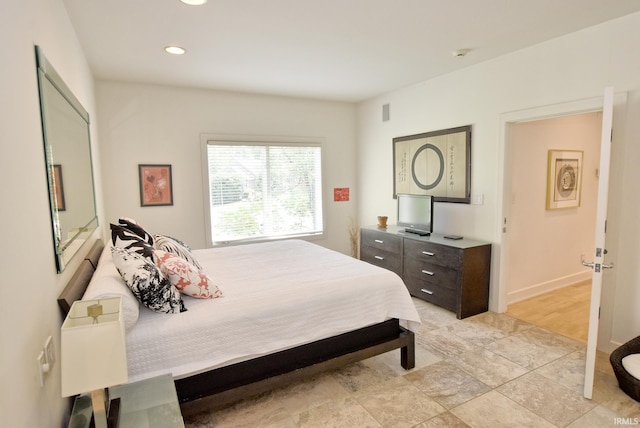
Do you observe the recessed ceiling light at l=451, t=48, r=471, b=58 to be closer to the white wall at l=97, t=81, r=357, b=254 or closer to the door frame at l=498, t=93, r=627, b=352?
the door frame at l=498, t=93, r=627, b=352

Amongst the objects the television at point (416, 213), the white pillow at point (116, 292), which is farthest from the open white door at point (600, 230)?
the white pillow at point (116, 292)

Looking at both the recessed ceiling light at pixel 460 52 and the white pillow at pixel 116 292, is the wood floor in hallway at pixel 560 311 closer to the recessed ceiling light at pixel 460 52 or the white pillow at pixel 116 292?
the recessed ceiling light at pixel 460 52

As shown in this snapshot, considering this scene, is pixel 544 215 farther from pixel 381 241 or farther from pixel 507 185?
pixel 381 241

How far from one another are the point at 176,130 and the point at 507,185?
12.8 ft

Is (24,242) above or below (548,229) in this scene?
above

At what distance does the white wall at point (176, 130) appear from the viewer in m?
4.17

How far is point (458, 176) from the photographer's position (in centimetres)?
406

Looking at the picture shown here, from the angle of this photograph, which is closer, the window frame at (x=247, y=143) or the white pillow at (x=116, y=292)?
the white pillow at (x=116, y=292)

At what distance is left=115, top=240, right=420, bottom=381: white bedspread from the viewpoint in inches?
75.2

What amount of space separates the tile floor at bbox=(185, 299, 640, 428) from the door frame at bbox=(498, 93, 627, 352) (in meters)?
0.33

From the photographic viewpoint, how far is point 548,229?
170 inches

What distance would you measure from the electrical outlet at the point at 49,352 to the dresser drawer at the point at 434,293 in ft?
11.0

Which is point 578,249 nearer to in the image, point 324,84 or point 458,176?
point 458,176

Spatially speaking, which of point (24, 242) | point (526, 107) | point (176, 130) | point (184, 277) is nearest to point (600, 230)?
point (526, 107)
